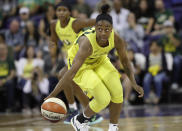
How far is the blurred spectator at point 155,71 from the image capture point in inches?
390

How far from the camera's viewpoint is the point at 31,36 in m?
11.5

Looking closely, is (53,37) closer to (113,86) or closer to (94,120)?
(94,120)

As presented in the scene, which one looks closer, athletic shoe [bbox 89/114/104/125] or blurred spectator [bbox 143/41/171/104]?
athletic shoe [bbox 89/114/104/125]

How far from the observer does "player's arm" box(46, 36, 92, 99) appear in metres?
4.68

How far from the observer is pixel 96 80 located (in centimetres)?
501

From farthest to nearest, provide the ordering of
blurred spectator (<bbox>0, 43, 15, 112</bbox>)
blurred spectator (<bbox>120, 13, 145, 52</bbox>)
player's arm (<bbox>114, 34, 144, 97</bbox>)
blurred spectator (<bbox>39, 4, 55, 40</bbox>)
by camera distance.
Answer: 1. blurred spectator (<bbox>39, 4, 55, 40</bbox>)
2. blurred spectator (<bbox>0, 43, 15, 112</bbox>)
3. blurred spectator (<bbox>120, 13, 145, 52</bbox>)
4. player's arm (<bbox>114, 34, 144, 97</bbox>)

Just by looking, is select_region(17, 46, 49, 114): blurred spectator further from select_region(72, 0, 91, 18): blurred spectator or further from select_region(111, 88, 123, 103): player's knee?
select_region(111, 88, 123, 103): player's knee

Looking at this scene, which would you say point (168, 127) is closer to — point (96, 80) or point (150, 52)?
point (96, 80)

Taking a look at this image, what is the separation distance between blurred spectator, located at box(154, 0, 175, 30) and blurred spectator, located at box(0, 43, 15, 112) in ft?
13.6

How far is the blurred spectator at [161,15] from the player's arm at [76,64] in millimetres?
6060

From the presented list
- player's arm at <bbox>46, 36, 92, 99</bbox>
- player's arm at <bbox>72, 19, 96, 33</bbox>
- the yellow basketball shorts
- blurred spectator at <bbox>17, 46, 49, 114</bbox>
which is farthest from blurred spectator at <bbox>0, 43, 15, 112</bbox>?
player's arm at <bbox>46, 36, 92, 99</bbox>

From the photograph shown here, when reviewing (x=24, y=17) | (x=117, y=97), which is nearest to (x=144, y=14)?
(x=24, y=17)

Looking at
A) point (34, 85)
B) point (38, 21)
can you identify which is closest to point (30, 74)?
point (34, 85)

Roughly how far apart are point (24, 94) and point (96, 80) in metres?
5.95
